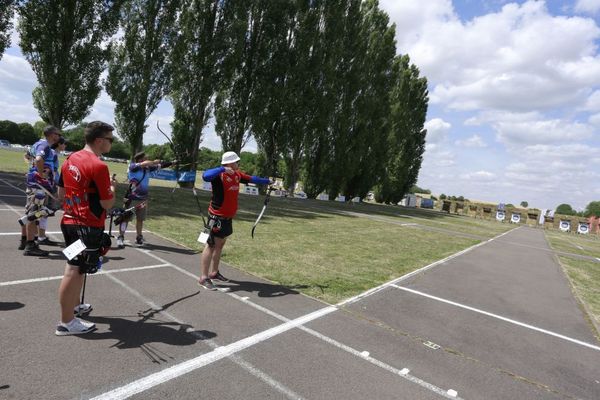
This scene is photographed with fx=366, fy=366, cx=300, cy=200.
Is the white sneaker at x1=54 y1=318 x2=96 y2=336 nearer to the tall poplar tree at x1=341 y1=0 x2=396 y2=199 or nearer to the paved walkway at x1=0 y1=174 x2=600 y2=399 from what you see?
the paved walkway at x1=0 y1=174 x2=600 y2=399

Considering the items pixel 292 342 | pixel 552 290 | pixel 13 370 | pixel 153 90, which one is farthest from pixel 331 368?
pixel 153 90

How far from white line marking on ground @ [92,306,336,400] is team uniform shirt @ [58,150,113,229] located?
164cm

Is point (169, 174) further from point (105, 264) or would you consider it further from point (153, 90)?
point (105, 264)

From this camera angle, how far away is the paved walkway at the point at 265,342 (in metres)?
3.29

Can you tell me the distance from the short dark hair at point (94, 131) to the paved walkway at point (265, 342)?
6.79ft

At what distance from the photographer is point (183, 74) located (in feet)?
78.1

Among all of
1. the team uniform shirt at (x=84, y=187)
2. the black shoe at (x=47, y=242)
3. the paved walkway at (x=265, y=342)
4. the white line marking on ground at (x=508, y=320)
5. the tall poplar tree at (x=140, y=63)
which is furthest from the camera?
the tall poplar tree at (x=140, y=63)

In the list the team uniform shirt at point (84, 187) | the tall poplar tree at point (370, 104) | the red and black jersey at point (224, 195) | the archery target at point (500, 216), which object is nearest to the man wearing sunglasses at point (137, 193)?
the red and black jersey at point (224, 195)

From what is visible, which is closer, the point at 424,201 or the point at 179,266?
the point at 179,266

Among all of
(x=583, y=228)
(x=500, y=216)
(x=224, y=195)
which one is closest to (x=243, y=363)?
(x=224, y=195)

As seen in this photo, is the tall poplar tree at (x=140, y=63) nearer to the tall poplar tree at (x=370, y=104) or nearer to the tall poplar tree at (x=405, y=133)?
the tall poplar tree at (x=370, y=104)

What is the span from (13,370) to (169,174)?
101ft

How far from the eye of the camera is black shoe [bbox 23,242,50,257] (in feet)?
20.6

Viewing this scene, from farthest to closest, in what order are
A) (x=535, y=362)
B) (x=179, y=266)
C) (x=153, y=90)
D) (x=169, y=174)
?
(x=169, y=174)
(x=153, y=90)
(x=179, y=266)
(x=535, y=362)
